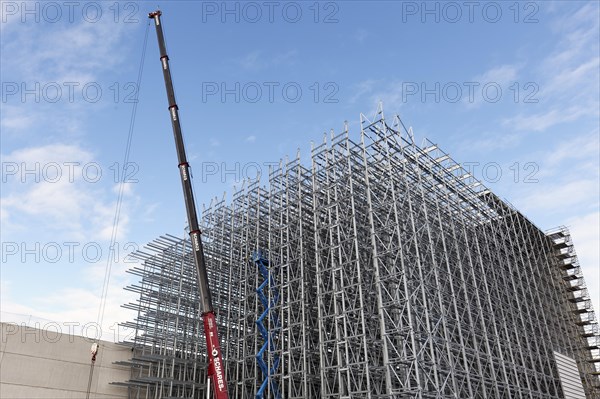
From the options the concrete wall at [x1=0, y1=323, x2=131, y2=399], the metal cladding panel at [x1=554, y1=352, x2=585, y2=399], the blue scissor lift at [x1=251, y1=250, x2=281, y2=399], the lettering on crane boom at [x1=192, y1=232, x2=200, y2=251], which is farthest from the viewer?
the metal cladding panel at [x1=554, y1=352, x2=585, y2=399]

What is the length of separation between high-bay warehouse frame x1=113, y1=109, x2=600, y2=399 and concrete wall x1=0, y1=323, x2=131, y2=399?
1763 mm

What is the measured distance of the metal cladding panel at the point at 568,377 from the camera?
3866cm

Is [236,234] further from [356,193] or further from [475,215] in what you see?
[475,215]

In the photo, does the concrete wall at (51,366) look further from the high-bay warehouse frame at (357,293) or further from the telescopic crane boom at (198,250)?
the telescopic crane boom at (198,250)

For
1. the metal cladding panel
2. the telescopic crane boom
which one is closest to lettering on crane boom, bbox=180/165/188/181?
the telescopic crane boom

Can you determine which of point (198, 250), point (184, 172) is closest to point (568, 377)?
point (198, 250)

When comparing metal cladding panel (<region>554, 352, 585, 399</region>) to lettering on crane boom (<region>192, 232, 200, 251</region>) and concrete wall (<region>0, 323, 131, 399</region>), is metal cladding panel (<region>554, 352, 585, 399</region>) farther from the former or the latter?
concrete wall (<region>0, 323, 131, 399</region>)

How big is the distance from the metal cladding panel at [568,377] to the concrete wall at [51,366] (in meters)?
30.7

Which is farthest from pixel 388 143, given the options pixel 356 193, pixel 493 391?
pixel 493 391

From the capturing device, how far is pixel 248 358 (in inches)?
1281

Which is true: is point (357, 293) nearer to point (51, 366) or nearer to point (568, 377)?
point (51, 366)

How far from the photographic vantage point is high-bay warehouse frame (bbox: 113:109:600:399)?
26.9m

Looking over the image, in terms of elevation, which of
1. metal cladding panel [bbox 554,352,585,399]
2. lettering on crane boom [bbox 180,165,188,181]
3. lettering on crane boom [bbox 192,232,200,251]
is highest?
lettering on crane boom [bbox 180,165,188,181]

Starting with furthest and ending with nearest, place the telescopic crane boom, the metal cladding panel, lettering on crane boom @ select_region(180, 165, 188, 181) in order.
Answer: the metal cladding panel
lettering on crane boom @ select_region(180, 165, 188, 181)
the telescopic crane boom
